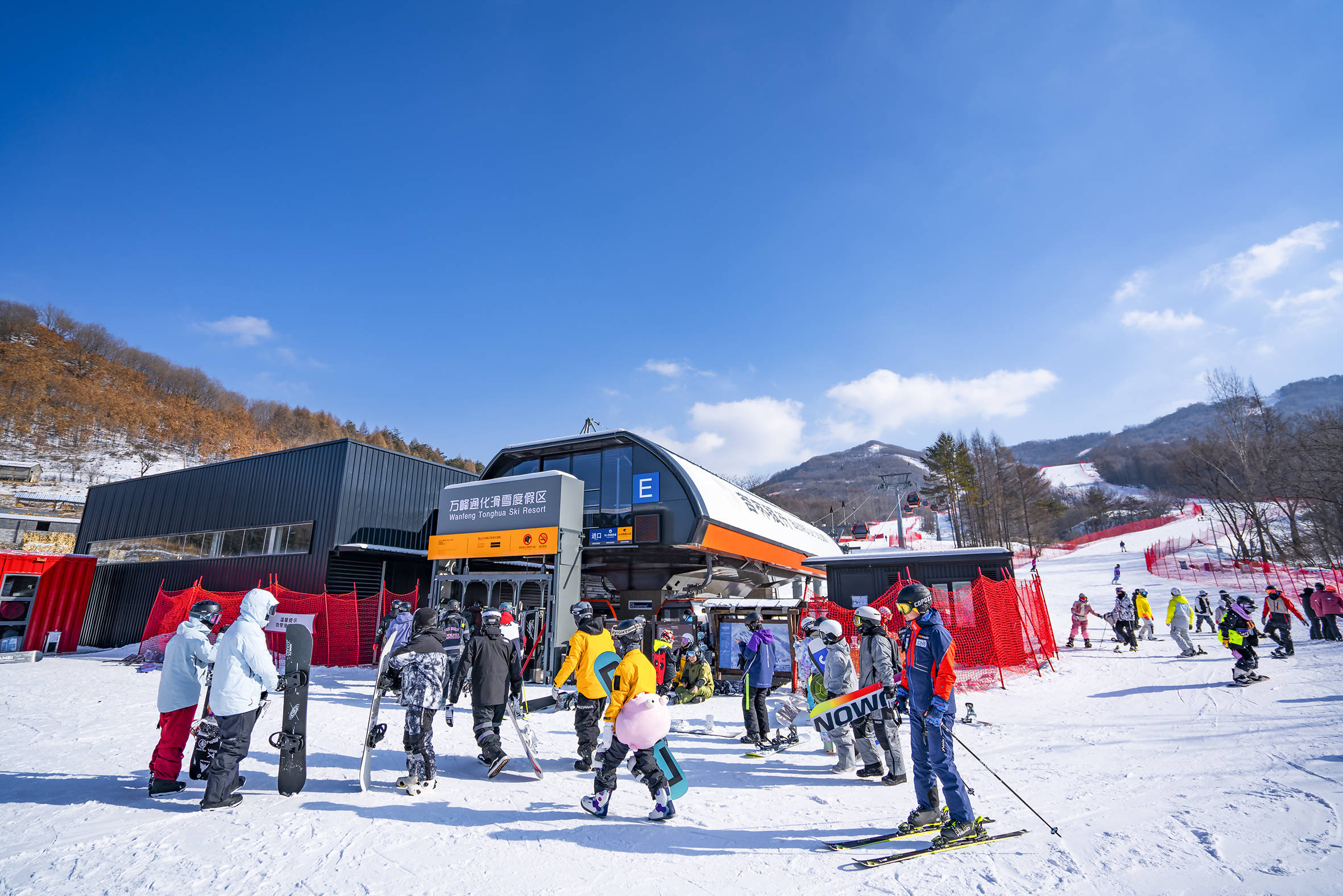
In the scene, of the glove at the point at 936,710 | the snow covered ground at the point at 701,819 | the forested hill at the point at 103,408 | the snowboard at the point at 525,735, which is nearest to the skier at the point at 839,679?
the snow covered ground at the point at 701,819

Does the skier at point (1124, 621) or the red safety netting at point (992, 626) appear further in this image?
the skier at point (1124, 621)

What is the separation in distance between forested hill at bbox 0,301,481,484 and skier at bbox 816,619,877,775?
200 ft

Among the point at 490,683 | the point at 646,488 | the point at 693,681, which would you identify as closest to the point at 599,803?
Answer: the point at 490,683

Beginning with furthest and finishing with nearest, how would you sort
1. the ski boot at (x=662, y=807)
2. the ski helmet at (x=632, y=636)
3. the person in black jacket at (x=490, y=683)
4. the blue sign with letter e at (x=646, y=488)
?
the blue sign with letter e at (x=646, y=488) → the person in black jacket at (x=490, y=683) → the ski helmet at (x=632, y=636) → the ski boot at (x=662, y=807)

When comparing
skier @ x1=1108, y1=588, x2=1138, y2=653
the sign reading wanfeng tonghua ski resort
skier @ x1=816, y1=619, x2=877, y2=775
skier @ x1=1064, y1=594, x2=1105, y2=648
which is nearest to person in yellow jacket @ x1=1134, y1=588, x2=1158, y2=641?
skier @ x1=1108, y1=588, x2=1138, y2=653

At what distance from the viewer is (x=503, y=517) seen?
15.0 meters

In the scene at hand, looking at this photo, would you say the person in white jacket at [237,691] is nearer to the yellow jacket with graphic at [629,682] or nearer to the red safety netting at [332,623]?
the yellow jacket with graphic at [629,682]

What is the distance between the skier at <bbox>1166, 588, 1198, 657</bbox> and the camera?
14109 millimetres

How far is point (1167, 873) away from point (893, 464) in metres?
183

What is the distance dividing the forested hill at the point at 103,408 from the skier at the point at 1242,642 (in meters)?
61.8

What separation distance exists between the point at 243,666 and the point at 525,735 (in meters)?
2.82

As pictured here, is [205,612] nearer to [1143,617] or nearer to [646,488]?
[646,488]

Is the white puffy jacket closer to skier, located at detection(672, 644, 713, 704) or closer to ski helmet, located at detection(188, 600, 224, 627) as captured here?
ski helmet, located at detection(188, 600, 224, 627)

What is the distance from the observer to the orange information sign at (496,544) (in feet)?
46.6
